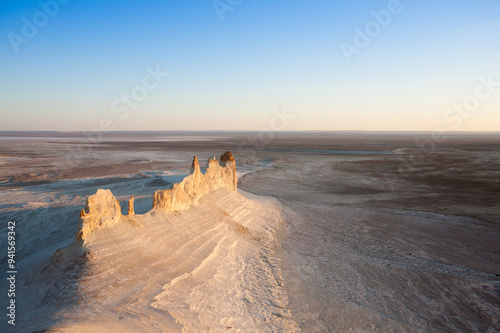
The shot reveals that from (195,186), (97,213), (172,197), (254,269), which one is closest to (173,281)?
(97,213)

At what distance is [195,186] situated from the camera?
10.8m

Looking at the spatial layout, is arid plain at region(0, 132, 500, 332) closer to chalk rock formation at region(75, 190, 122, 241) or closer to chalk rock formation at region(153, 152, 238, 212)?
chalk rock formation at region(75, 190, 122, 241)

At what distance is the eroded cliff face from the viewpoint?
21.3ft

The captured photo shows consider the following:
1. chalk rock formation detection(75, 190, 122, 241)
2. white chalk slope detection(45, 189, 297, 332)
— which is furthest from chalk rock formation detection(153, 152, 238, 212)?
chalk rock formation detection(75, 190, 122, 241)

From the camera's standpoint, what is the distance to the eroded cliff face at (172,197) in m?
6.51

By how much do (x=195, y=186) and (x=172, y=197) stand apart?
183cm

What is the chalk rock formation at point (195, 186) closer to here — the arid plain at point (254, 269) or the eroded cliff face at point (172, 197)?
the eroded cliff face at point (172, 197)

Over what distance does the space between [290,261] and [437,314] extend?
3.83 metres

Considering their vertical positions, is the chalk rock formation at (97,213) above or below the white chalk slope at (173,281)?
above

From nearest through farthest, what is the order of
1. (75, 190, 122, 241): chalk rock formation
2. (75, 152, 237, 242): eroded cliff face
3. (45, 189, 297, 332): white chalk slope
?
1. (45, 189, 297, 332): white chalk slope
2. (75, 190, 122, 241): chalk rock formation
3. (75, 152, 237, 242): eroded cliff face

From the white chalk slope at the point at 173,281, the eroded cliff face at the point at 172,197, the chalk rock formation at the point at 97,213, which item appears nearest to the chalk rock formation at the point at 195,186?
the eroded cliff face at the point at 172,197

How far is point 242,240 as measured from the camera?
977 cm

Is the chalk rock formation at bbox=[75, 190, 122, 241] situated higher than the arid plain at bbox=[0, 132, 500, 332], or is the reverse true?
the chalk rock formation at bbox=[75, 190, 122, 241]

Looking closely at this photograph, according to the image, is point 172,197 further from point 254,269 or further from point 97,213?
point 254,269
